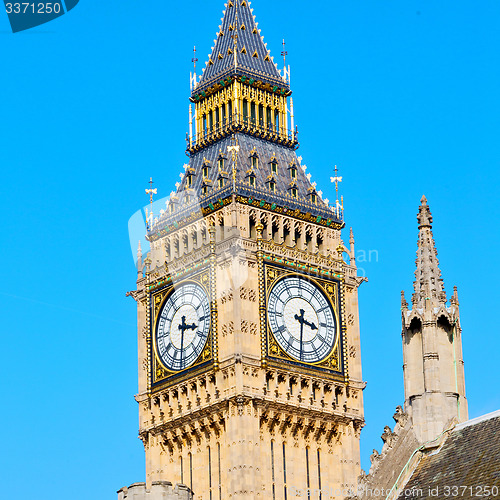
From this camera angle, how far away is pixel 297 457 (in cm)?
8344

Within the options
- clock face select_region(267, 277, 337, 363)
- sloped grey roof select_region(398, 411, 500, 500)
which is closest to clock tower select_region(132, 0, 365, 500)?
clock face select_region(267, 277, 337, 363)

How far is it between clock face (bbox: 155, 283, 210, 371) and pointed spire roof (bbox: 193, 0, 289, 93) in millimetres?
11963

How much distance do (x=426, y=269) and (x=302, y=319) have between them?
2988 cm

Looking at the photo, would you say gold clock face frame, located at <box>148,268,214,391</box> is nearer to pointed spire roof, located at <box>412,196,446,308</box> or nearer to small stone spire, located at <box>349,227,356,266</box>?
small stone spire, located at <box>349,227,356,266</box>

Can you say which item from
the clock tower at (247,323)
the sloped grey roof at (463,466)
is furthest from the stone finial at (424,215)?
the clock tower at (247,323)

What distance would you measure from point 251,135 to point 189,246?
22.6 feet

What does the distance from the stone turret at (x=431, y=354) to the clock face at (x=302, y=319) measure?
28.9 meters

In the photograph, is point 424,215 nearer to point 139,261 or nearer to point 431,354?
point 431,354

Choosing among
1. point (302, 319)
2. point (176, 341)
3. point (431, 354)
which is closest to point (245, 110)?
point (302, 319)

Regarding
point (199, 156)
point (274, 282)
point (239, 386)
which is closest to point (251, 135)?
point (199, 156)

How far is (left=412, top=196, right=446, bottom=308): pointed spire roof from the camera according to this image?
54.1 metres

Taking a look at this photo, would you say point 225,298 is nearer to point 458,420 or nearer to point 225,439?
point 225,439

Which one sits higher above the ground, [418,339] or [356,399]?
[356,399]

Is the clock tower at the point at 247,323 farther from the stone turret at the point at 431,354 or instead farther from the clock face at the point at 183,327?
the stone turret at the point at 431,354
